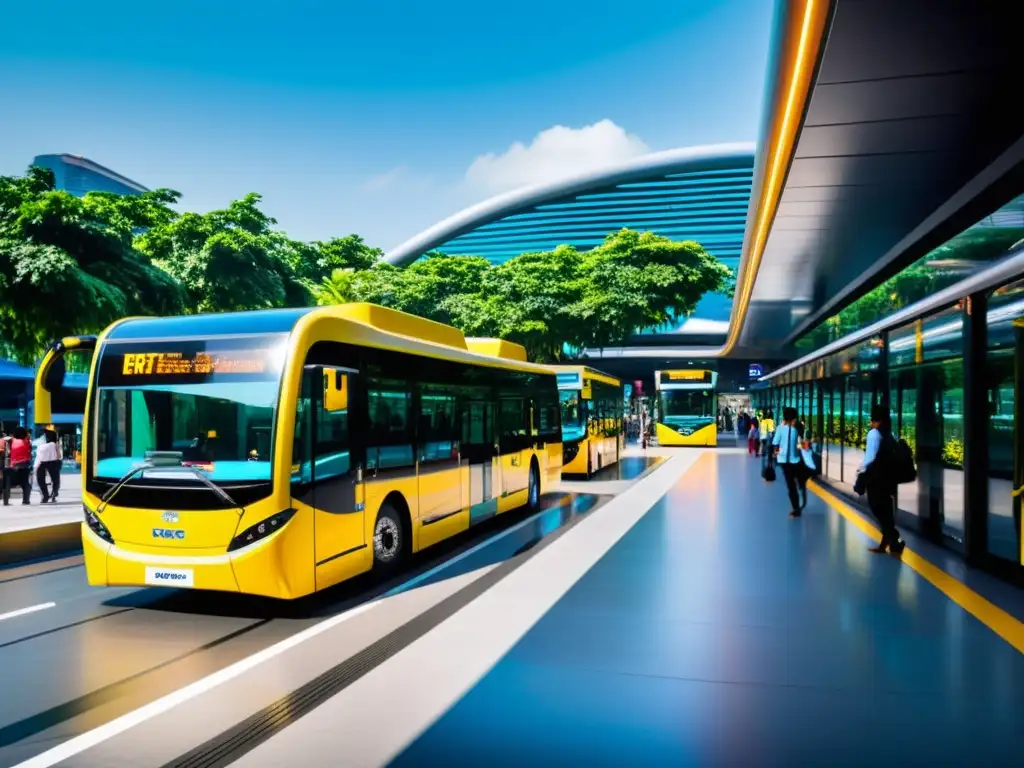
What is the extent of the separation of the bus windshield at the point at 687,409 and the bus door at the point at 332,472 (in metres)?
28.5

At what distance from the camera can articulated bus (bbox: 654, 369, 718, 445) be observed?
3431 cm

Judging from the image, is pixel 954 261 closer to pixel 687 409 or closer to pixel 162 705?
pixel 162 705

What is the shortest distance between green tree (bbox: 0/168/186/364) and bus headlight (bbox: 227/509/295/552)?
9.25 meters

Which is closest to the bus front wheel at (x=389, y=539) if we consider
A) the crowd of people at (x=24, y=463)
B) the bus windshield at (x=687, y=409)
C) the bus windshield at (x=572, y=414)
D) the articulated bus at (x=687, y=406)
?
the crowd of people at (x=24, y=463)

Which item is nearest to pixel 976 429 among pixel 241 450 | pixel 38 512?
pixel 241 450

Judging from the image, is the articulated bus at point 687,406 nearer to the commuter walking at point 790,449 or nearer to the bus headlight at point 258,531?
the commuter walking at point 790,449

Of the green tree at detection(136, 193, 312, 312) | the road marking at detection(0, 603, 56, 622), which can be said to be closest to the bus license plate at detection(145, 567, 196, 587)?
the road marking at detection(0, 603, 56, 622)

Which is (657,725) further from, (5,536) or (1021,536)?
(5,536)

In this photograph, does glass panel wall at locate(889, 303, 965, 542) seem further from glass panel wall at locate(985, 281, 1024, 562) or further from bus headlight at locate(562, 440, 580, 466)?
bus headlight at locate(562, 440, 580, 466)

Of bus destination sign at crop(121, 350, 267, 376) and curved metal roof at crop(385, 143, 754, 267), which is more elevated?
curved metal roof at crop(385, 143, 754, 267)

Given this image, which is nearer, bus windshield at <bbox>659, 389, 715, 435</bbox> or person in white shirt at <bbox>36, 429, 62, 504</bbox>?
person in white shirt at <bbox>36, 429, 62, 504</bbox>

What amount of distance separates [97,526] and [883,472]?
7.97 m

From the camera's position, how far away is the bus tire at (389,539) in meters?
8.12

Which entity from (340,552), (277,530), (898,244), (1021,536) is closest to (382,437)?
(340,552)
